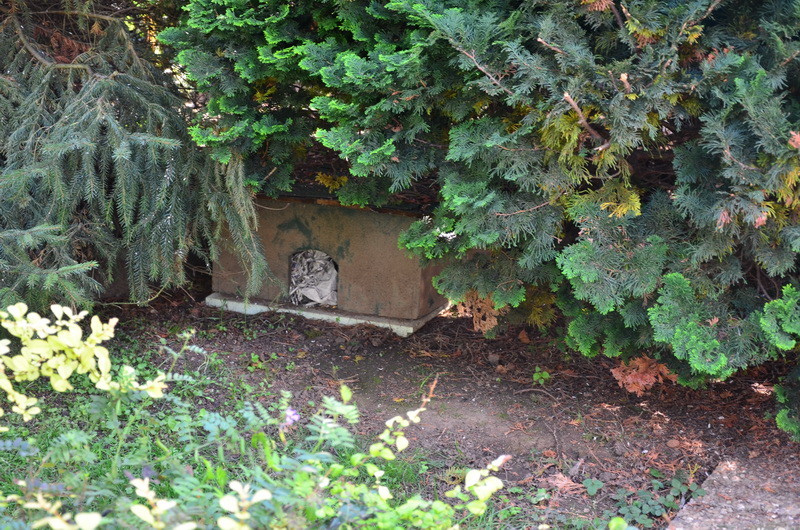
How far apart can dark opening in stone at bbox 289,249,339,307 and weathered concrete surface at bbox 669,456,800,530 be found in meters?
2.93

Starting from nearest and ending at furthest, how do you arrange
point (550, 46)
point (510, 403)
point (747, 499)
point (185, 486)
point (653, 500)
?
1. point (185, 486)
2. point (550, 46)
3. point (747, 499)
4. point (653, 500)
5. point (510, 403)

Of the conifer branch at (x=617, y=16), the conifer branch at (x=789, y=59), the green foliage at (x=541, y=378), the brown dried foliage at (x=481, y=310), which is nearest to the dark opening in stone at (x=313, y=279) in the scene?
the brown dried foliage at (x=481, y=310)

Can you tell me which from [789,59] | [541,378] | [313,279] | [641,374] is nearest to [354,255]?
[313,279]

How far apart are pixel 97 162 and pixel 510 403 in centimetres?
276

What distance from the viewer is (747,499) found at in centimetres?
291

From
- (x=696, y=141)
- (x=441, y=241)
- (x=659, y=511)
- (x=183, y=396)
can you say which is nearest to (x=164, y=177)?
(x=183, y=396)

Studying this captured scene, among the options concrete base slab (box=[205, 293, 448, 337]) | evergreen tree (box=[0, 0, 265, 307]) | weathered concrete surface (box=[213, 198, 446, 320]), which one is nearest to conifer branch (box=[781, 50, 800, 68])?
weathered concrete surface (box=[213, 198, 446, 320])

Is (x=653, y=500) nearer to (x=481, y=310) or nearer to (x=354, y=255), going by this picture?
(x=481, y=310)

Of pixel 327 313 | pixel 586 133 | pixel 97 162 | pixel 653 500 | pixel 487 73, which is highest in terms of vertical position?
pixel 487 73

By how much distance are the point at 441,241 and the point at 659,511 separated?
5.35 feet

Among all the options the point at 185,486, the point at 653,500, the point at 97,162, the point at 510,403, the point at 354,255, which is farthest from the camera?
the point at 354,255

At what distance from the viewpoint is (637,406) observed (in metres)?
3.89

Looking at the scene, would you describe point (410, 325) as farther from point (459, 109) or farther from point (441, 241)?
point (459, 109)

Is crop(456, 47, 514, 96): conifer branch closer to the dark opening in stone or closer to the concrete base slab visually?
the concrete base slab
